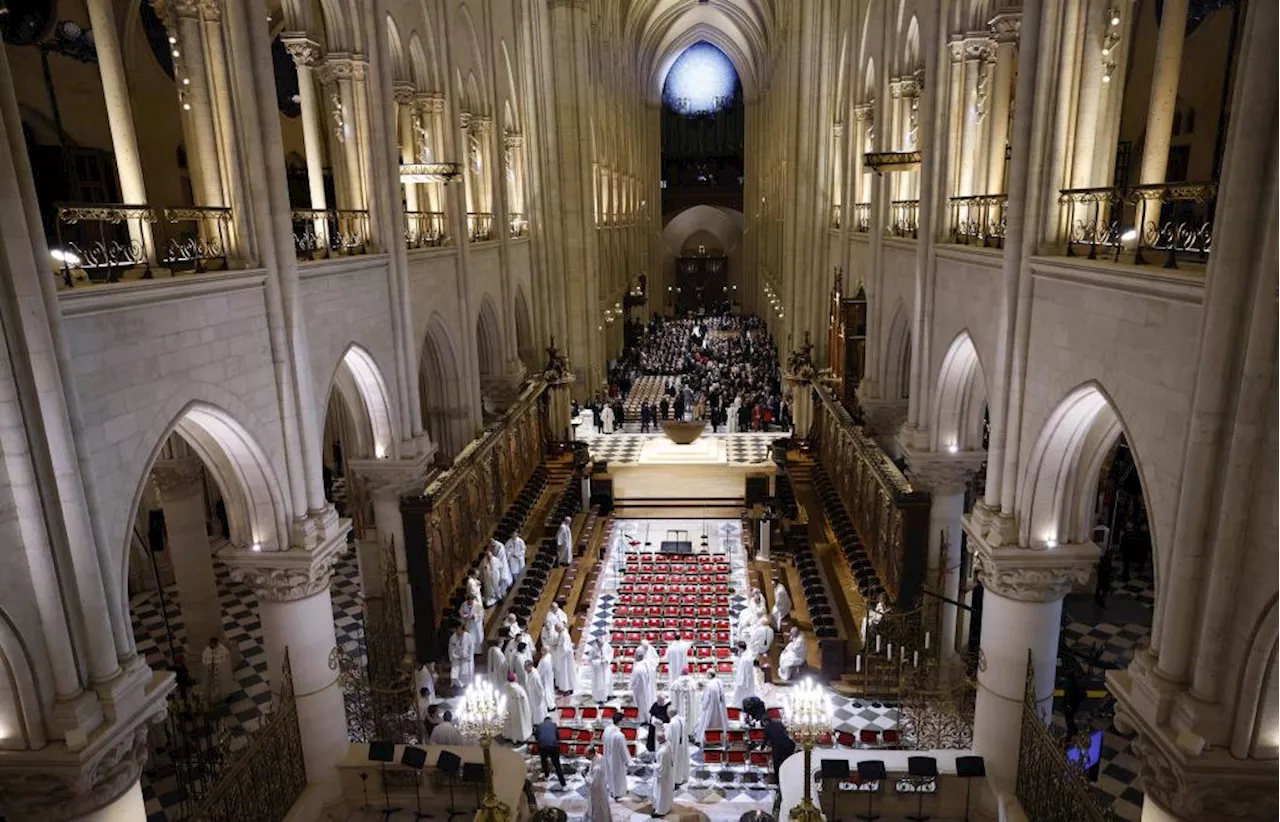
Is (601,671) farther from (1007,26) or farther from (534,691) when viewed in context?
(1007,26)

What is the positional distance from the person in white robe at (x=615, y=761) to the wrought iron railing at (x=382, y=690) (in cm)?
293

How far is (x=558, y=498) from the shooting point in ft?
69.0

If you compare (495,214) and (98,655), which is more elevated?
(495,214)

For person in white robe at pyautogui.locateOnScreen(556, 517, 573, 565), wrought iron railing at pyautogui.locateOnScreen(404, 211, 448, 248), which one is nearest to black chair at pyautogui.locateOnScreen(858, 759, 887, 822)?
person in white robe at pyautogui.locateOnScreen(556, 517, 573, 565)

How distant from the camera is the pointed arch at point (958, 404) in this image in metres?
12.0

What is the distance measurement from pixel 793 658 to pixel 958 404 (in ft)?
15.0

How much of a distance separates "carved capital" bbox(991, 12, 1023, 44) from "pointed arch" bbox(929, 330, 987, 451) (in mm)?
3954

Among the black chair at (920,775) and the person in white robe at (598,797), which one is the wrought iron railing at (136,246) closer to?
the person in white robe at (598,797)

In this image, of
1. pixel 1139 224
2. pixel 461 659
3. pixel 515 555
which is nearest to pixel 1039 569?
pixel 1139 224

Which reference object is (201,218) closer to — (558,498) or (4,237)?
(4,237)

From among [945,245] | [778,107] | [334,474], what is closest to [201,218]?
[945,245]

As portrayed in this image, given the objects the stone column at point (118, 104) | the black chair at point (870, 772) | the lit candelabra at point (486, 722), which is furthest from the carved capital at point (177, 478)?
the black chair at point (870, 772)

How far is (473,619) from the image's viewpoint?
13.9 meters

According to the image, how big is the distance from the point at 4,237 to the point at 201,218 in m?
3.11
